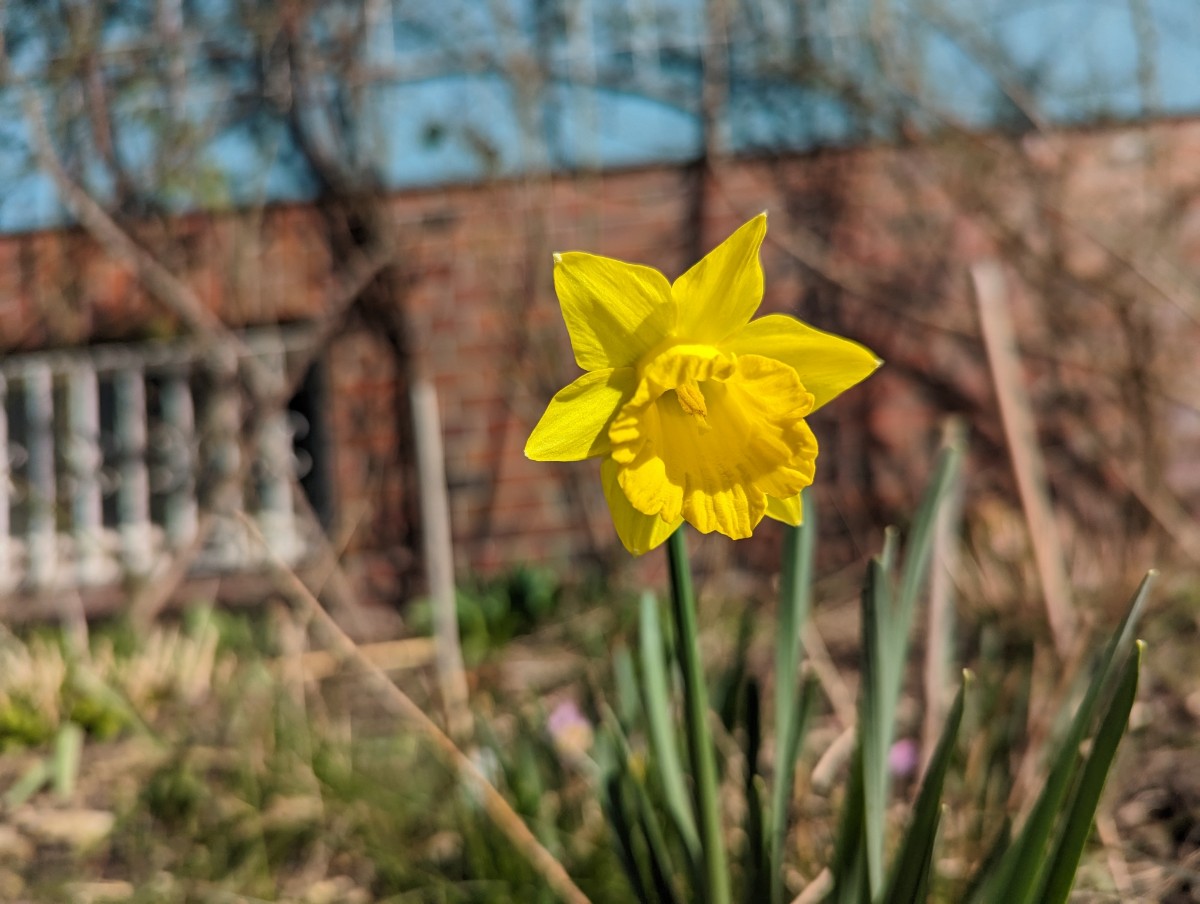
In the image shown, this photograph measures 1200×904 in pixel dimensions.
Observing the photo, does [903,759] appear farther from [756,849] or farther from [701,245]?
[701,245]

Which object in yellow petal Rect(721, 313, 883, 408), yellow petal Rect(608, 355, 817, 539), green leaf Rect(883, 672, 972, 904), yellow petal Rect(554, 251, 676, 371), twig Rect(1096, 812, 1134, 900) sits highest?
yellow petal Rect(554, 251, 676, 371)

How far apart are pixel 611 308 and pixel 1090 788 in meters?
0.29

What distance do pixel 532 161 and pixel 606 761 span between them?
315cm

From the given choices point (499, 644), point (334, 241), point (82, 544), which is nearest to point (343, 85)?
point (334, 241)

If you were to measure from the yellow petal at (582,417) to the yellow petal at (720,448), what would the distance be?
1 cm

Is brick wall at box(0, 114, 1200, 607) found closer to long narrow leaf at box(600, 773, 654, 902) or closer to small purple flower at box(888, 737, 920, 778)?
small purple flower at box(888, 737, 920, 778)

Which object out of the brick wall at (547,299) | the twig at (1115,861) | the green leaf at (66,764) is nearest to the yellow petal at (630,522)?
the twig at (1115,861)

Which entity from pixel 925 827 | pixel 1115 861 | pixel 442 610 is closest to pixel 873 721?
pixel 925 827

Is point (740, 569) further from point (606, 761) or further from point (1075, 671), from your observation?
point (606, 761)

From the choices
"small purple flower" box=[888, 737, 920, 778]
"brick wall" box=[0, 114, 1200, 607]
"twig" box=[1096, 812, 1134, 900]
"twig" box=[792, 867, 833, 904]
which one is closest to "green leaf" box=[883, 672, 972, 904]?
"twig" box=[792, 867, 833, 904]

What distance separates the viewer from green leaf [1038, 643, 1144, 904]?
14.4 inches

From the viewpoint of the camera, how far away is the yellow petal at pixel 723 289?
426 millimetres

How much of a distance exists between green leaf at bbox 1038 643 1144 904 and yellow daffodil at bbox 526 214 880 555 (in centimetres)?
16

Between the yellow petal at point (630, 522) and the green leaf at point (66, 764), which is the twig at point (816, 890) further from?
the green leaf at point (66, 764)
